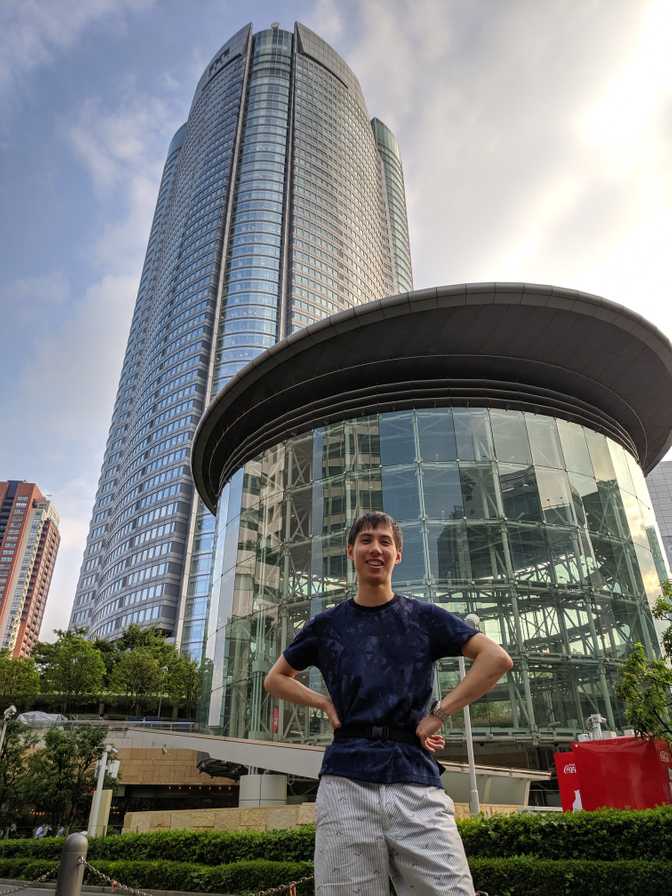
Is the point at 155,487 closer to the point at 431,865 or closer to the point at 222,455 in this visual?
the point at 222,455

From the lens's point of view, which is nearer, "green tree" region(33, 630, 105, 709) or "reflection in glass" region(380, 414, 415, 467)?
"reflection in glass" region(380, 414, 415, 467)

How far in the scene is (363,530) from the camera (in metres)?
2.71

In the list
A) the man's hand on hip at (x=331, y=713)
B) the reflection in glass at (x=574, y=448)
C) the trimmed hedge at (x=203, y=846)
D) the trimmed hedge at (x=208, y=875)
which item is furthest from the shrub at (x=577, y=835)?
the reflection in glass at (x=574, y=448)

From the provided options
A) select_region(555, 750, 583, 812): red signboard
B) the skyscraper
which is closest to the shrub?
select_region(555, 750, 583, 812): red signboard

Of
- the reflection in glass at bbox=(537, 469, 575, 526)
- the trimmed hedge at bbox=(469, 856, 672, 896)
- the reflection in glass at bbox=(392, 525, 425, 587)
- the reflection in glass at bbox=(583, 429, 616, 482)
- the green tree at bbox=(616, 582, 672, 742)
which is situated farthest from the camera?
the reflection in glass at bbox=(583, 429, 616, 482)

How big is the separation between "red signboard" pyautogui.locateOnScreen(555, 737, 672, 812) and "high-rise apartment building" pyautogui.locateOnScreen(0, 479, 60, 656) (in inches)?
7598

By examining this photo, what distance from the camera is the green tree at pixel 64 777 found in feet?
63.8

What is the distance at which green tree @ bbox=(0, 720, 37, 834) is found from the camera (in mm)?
20094

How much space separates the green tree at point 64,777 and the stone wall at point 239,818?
4.48 metres

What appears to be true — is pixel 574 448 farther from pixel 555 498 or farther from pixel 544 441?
pixel 555 498

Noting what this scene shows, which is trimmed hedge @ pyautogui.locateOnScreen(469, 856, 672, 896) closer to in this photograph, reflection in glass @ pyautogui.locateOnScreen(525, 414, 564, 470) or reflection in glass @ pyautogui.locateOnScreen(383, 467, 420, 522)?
reflection in glass @ pyautogui.locateOnScreen(383, 467, 420, 522)

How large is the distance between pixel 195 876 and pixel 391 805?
10765 millimetres

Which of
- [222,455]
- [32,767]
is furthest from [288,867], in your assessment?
[222,455]

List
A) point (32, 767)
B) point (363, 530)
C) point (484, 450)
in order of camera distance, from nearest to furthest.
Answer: point (363, 530) < point (32, 767) < point (484, 450)
